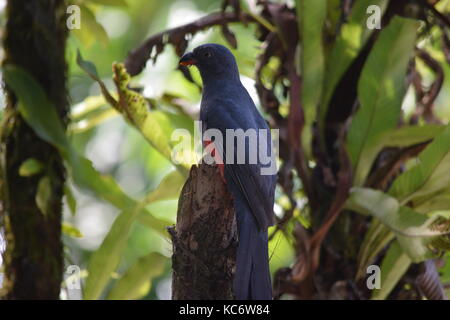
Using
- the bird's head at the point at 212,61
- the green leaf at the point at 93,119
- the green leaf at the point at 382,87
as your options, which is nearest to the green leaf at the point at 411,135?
the green leaf at the point at 382,87

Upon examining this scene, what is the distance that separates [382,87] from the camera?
4.38 m

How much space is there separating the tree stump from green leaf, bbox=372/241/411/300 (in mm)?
1482

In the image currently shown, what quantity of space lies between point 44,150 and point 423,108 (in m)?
2.85

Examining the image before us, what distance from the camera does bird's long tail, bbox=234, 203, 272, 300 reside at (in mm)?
2891

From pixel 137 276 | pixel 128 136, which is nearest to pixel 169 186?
pixel 137 276

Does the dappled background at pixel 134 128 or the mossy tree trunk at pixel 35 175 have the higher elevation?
the dappled background at pixel 134 128

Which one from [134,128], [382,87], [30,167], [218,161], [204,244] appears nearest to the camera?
[204,244]

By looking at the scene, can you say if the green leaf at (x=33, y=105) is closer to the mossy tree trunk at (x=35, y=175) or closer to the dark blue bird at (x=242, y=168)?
the mossy tree trunk at (x=35, y=175)

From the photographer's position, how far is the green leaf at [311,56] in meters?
4.52

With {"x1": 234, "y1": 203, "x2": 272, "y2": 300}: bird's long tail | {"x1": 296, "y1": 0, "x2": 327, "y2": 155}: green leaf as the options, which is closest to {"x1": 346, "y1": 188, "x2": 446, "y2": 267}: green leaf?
{"x1": 296, "y1": 0, "x2": 327, "y2": 155}: green leaf

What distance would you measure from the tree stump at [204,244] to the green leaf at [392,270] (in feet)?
4.86

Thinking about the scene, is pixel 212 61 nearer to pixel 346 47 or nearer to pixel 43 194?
pixel 346 47

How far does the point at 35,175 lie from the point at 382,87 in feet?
6.97

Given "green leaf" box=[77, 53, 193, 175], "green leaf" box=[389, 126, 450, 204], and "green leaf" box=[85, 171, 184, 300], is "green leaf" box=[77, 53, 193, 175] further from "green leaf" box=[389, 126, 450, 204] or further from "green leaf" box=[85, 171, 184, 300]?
"green leaf" box=[389, 126, 450, 204]
